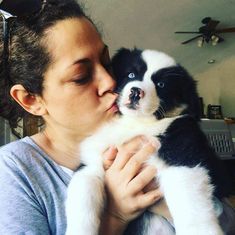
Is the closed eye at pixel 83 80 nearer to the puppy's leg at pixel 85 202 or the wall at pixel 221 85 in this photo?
the puppy's leg at pixel 85 202

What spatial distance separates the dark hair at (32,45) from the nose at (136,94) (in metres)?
0.28

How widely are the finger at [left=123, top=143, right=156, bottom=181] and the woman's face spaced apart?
177mm

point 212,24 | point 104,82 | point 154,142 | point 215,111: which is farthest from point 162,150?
point 215,111

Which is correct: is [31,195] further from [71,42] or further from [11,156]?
[71,42]

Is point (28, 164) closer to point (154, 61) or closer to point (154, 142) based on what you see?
point (154, 142)

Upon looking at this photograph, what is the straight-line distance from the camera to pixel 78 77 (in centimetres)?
110

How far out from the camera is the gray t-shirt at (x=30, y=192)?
97 centimetres

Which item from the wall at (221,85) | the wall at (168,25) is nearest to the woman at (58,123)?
the wall at (168,25)

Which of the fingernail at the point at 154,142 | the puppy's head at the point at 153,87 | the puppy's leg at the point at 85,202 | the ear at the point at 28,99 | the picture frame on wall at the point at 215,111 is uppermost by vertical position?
the puppy's head at the point at 153,87

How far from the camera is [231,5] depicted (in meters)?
4.77

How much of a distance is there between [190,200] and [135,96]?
31 cm

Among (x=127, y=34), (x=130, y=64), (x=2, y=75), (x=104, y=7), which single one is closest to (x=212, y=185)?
(x=130, y=64)

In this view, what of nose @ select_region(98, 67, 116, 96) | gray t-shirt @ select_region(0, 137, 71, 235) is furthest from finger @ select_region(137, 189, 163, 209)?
nose @ select_region(98, 67, 116, 96)

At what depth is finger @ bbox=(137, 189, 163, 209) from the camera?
3.23ft
